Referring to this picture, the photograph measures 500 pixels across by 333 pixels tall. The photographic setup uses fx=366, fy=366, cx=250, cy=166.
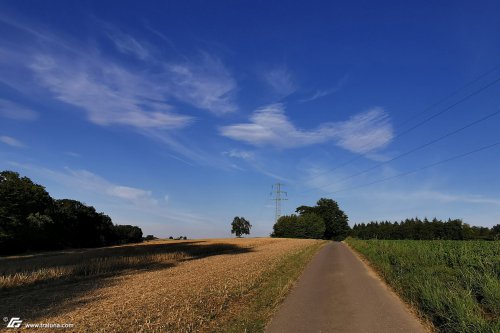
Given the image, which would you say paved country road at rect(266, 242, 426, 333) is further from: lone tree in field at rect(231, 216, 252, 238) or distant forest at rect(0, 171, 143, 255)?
lone tree in field at rect(231, 216, 252, 238)

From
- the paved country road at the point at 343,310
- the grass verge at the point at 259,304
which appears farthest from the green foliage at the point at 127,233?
the paved country road at the point at 343,310

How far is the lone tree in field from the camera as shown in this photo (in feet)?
561

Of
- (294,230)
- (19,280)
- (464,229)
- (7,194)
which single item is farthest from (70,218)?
(464,229)

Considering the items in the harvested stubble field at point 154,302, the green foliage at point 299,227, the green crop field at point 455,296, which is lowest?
the harvested stubble field at point 154,302

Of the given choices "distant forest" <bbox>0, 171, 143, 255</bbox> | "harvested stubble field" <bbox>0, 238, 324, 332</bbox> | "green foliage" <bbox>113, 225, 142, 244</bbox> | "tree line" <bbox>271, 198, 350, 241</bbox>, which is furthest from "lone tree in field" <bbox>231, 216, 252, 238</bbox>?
"harvested stubble field" <bbox>0, 238, 324, 332</bbox>

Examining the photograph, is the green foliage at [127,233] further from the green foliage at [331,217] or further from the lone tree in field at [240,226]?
the green foliage at [331,217]

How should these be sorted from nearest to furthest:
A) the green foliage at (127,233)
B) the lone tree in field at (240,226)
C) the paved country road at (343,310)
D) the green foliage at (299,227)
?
the paved country road at (343,310) → the green foliage at (127,233) → the green foliage at (299,227) → the lone tree in field at (240,226)

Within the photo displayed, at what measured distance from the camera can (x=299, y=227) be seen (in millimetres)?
140500

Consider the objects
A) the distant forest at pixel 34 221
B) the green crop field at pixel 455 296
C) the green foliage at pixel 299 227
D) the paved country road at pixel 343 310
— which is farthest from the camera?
the green foliage at pixel 299 227

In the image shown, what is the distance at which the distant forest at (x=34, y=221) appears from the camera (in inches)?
2426

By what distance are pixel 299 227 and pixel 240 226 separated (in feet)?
128

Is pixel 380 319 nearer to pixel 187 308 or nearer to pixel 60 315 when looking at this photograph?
pixel 187 308

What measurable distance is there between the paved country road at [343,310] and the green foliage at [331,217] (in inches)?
6191

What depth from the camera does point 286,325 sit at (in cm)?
1009
